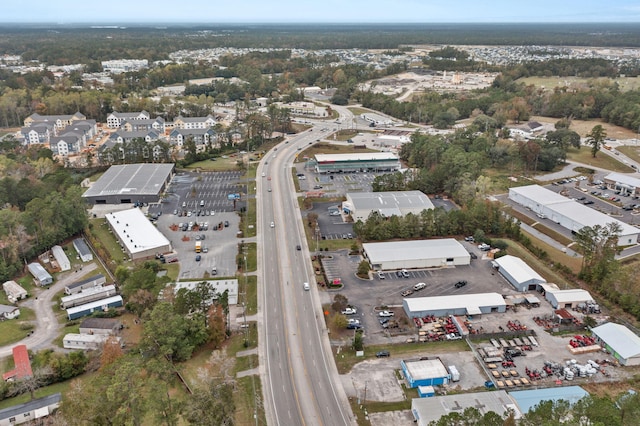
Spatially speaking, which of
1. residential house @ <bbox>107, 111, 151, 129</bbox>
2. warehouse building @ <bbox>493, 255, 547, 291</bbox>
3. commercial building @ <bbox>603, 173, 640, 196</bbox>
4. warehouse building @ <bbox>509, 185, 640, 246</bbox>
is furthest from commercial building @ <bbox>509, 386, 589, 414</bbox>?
residential house @ <bbox>107, 111, 151, 129</bbox>

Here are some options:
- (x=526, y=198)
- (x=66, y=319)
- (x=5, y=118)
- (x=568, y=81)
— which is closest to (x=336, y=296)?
(x=66, y=319)

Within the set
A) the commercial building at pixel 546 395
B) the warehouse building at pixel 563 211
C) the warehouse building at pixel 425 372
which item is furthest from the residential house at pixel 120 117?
the commercial building at pixel 546 395

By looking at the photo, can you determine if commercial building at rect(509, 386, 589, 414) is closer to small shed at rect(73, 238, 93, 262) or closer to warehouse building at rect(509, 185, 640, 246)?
warehouse building at rect(509, 185, 640, 246)

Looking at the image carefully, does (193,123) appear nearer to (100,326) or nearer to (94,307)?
(94,307)

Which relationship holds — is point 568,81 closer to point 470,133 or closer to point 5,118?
point 470,133

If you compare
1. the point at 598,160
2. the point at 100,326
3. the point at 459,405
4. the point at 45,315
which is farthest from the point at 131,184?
the point at 598,160

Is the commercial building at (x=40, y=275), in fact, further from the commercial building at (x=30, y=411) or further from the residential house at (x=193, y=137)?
the residential house at (x=193, y=137)
